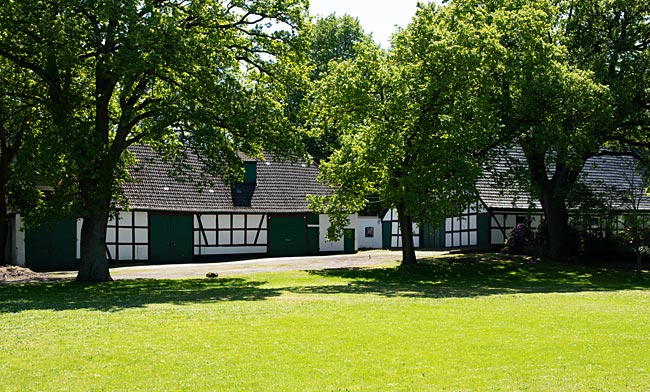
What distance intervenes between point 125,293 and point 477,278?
1497 centimetres

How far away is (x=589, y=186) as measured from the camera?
121ft

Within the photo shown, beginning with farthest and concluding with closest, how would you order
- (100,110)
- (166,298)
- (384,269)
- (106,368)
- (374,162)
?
(384,269), (374,162), (100,110), (166,298), (106,368)

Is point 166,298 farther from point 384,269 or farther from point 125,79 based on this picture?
point 384,269

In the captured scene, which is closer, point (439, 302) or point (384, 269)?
point (439, 302)

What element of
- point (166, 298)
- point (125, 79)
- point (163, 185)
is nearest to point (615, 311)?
point (166, 298)

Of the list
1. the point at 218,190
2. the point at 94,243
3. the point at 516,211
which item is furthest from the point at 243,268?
the point at 516,211

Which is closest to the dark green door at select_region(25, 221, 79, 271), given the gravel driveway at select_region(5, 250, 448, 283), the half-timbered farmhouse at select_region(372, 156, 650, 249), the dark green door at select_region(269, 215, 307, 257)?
the gravel driveway at select_region(5, 250, 448, 283)

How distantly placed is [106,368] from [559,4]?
99.0ft

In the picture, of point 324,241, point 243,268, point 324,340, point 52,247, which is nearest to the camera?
point 324,340

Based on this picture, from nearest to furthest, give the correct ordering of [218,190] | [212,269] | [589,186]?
[212,269]
[589,186]
[218,190]

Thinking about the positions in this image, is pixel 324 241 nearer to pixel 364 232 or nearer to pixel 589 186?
pixel 364 232

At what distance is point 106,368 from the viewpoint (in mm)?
10906

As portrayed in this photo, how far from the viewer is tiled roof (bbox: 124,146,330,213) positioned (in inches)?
1610

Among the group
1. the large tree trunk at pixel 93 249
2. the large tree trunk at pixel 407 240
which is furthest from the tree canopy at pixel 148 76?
the large tree trunk at pixel 407 240
